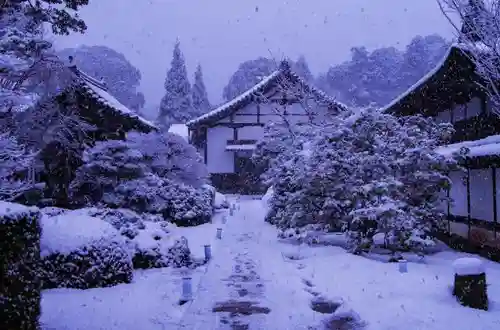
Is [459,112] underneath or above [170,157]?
above

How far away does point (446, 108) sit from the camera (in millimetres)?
16984

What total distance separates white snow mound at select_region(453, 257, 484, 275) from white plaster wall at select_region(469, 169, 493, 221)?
616cm

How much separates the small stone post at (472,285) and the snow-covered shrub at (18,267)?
664 cm

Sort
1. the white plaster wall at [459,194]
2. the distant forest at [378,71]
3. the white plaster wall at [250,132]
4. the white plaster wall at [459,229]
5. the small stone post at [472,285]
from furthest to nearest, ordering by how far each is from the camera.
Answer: the distant forest at [378,71] < the white plaster wall at [250,132] < the white plaster wall at [459,194] < the white plaster wall at [459,229] < the small stone post at [472,285]

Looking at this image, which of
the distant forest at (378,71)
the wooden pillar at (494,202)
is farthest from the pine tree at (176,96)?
the wooden pillar at (494,202)

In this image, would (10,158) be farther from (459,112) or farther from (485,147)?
(459,112)

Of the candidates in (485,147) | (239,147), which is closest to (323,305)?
(485,147)

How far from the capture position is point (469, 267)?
7.67 m

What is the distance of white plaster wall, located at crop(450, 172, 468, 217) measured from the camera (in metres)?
15.1

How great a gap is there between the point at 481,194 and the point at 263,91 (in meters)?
20.9

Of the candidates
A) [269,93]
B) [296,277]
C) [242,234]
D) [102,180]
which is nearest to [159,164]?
[102,180]

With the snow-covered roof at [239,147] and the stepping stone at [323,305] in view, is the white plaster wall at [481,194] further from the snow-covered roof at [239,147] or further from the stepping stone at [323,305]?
the snow-covered roof at [239,147]

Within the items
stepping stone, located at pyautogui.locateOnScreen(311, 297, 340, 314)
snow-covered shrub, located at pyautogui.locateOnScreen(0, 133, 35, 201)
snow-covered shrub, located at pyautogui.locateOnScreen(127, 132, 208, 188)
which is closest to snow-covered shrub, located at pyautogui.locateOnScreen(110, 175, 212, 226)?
snow-covered shrub, located at pyautogui.locateOnScreen(127, 132, 208, 188)

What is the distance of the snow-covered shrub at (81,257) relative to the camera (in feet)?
28.2
